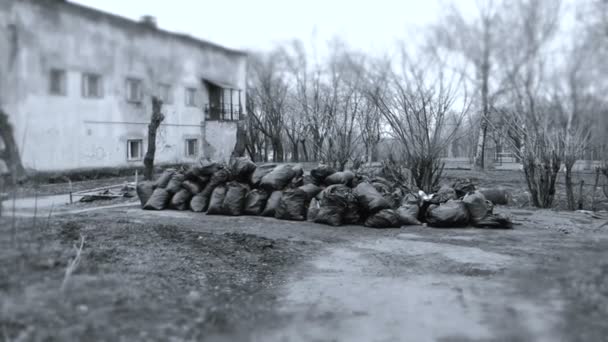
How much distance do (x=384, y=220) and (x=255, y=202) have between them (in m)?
2.00


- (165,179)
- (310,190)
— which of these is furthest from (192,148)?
(310,190)

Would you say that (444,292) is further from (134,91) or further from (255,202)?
(255,202)

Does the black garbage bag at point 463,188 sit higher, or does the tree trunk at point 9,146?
the tree trunk at point 9,146

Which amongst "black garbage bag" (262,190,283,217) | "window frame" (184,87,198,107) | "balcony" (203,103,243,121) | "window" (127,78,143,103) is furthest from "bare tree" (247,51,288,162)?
"window" (127,78,143,103)

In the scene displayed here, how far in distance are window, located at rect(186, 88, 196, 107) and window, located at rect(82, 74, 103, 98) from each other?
119cm

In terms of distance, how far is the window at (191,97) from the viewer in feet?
14.9

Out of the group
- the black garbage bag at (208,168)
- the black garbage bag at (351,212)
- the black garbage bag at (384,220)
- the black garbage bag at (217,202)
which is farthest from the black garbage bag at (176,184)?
the black garbage bag at (384,220)

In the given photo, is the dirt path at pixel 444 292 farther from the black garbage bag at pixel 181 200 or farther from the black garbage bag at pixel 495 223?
the black garbage bag at pixel 181 200

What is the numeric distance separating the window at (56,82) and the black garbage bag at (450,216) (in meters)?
4.95

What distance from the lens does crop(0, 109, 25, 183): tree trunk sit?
292cm

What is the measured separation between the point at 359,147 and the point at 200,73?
991 cm

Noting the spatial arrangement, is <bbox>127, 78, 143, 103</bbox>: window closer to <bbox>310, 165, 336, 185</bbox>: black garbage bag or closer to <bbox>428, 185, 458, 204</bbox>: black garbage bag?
<bbox>310, 165, 336, 185</bbox>: black garbage bag

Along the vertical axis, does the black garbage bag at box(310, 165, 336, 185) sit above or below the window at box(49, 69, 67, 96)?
below

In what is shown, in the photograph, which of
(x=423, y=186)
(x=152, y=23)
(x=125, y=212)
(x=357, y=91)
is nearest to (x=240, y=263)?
(x=152, y=23)
